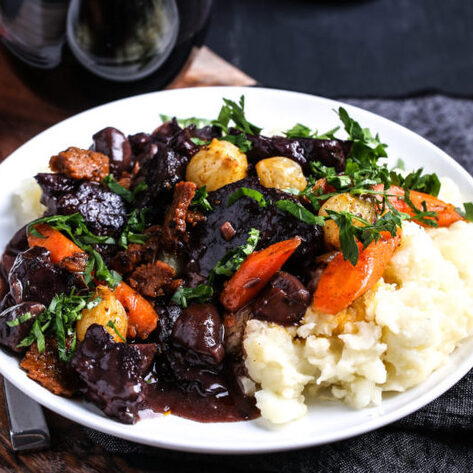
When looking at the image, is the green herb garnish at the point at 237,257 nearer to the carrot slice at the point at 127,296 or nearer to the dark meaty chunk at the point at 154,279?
the dark meaty chunk at the point at 154,279

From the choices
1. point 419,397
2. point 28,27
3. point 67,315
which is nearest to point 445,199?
point 419,397

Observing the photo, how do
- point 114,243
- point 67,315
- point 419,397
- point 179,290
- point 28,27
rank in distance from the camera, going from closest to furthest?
point 419,397 < point 67,315 < point 179,290 < point 114,243 < point 28,27

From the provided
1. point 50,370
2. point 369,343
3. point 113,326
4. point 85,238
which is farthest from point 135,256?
point 369,343

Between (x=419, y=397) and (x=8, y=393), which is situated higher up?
(x=419, y=397)

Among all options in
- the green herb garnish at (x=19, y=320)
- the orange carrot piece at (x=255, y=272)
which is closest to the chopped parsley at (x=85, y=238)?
the green herb garnish at (x=19, y=320)

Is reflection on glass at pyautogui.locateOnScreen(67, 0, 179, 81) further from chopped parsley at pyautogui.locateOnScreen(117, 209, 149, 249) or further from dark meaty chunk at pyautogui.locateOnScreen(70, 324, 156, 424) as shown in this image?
dark meaty chunk at pyautogui.locateOnScreen(70, 324, 156, 424)

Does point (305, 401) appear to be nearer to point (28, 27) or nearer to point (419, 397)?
point (419, 397)
